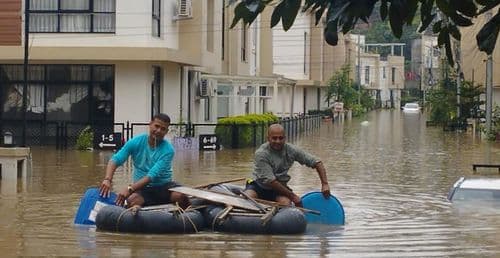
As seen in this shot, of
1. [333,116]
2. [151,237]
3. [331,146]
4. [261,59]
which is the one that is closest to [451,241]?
[151,237]

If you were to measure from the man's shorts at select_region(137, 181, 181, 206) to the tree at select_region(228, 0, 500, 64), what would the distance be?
7627mm

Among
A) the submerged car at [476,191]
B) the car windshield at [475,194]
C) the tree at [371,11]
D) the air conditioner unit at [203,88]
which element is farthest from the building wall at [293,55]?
the tree at [371,11]

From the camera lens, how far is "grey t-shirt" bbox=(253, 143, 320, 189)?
12734mm

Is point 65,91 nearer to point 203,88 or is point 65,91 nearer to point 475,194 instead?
point 203,88

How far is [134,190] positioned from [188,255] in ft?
5.90

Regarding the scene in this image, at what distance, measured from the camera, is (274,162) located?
42.0ft

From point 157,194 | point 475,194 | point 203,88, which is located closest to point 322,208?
point 157,194

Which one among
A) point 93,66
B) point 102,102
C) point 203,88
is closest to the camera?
point 93,66

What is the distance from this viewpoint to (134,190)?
1211 cm

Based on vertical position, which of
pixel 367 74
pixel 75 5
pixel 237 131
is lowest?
pixel 237 131

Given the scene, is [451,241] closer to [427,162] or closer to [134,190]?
[134,190]

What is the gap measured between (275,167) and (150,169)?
163 centimetres

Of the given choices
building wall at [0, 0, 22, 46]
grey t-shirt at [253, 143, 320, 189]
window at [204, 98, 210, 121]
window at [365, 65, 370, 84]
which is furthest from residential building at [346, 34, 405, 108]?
grey t-shirt at [253, 143, 320, 189]

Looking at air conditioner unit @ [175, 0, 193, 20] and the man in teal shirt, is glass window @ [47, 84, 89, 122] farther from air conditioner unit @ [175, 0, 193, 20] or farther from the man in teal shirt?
the man in teal shirt
